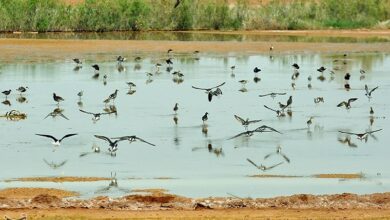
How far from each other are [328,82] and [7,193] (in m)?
23.2

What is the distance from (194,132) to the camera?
2422 cm

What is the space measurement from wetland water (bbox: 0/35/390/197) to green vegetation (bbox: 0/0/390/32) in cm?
2870

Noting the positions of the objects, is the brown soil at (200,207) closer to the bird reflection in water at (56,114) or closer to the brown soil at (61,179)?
the brown soil at (61,179)

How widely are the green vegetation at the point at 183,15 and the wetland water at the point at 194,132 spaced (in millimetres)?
28704

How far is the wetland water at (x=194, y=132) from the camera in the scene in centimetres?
1786

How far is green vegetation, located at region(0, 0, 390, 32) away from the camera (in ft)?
232

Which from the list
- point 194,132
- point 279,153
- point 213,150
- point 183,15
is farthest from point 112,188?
point 183,15

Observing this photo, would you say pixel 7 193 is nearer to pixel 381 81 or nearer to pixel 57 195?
pixel 57 195

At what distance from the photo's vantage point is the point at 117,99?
103 feet

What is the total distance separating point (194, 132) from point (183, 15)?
53472 millimetres

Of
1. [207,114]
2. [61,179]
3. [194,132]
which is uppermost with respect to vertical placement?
[207,114]

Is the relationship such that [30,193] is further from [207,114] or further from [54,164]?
[207,114]

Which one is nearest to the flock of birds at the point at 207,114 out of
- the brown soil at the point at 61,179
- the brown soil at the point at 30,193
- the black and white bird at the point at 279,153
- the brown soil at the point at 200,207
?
the black and white bird at the point at 279,153

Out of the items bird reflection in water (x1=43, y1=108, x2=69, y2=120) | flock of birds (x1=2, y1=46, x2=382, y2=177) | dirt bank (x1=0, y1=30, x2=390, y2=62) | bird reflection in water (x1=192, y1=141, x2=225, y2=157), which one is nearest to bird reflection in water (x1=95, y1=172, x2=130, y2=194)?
flock of birds (x1=2, y1=46, x2=382, y2=177)
